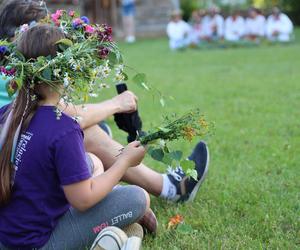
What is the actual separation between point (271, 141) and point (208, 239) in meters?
2.02

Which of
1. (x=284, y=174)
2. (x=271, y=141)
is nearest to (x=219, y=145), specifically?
(x=271, y=141)

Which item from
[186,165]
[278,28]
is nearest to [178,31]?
[278,28]

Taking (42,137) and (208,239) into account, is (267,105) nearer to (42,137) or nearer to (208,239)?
(208,239)

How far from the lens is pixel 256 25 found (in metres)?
16.6

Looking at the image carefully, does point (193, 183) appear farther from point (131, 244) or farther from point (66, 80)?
point (66, 80)

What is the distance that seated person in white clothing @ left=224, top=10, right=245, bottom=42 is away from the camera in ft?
54.5

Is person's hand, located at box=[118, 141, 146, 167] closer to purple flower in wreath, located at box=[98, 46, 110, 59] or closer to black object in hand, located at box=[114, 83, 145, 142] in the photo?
purple flower in wreath, located at box=[98, 46, 110, 59]

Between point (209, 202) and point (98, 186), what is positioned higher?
point (98, 186)

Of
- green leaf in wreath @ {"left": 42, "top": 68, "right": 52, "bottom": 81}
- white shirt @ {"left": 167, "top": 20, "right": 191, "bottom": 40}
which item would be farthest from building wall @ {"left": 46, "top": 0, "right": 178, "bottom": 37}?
green leaf in wreath @ {"left": 42, "top": 68, "right": 52, "bottom": 81}

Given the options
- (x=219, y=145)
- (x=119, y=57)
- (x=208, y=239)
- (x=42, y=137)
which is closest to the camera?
(x=42, y=137)

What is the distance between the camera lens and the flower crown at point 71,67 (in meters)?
1.91

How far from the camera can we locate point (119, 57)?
2119 mm

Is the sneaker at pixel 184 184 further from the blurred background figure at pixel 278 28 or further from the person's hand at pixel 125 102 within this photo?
the blurred background figure at pixel 278 28

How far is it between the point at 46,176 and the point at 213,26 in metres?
15.6
